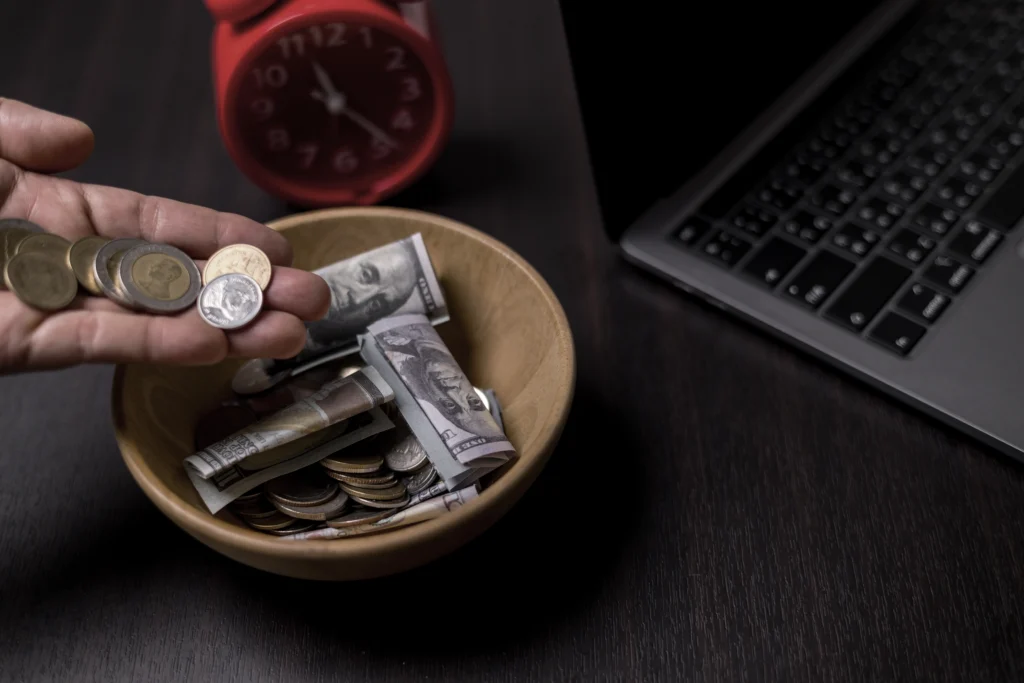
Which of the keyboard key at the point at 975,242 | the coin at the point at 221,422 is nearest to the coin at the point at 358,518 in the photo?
the coin at the point at 221,422

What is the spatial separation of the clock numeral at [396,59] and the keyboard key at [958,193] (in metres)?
0.52

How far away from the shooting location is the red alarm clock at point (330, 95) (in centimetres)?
79

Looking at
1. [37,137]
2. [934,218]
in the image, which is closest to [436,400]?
[37,137]

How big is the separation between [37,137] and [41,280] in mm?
162

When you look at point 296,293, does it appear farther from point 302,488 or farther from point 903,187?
point 903,187

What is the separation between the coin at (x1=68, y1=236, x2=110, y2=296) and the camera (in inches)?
24.9

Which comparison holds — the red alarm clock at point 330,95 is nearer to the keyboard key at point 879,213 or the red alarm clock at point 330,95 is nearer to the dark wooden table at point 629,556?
the dark wooden table at point 629,556

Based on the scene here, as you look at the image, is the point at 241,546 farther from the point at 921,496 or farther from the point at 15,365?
the point at 921,496

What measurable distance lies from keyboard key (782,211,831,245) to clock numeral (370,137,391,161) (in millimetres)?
394

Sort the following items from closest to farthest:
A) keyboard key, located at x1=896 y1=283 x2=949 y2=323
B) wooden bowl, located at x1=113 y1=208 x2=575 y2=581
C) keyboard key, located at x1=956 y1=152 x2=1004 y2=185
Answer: wooden bowl, located at x1=113 y1=208 x2=575 y2=581 < keyboard key, located at x1=896 y1=283 x2=949 y2=323 < keyboard key, located at x1=956 y1=152 x2=1004 y2=185

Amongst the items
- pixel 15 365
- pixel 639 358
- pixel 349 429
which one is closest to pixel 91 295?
pixel 15 365

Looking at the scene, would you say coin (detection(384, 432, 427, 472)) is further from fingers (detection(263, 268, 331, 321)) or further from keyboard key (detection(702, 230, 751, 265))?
keyboard key (detection(702, 230, 751, 265))

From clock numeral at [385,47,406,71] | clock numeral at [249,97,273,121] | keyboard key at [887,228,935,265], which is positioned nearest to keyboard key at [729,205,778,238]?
keyboard key at [887,228,935,265]

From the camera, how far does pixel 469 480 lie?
65 centimetres
